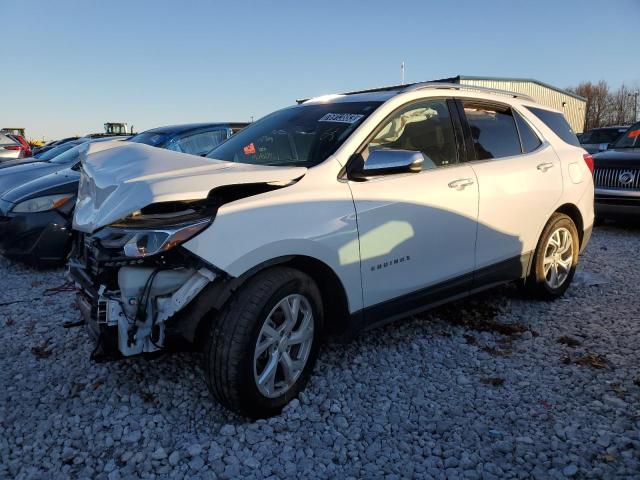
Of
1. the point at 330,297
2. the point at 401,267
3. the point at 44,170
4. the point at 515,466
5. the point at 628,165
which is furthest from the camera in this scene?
the point at 628,165

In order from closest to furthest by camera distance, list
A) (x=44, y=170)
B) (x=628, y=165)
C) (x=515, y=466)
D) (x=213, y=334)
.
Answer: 1. (x=515, y=466)
2. (x=213, y=334)
3. (x=44, y=170)
4. (x=628, y=165)

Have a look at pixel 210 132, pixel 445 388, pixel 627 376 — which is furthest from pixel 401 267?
pixel 210 132

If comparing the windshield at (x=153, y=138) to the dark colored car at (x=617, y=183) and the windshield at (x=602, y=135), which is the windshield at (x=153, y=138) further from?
the windshield at (x=602, y=135)

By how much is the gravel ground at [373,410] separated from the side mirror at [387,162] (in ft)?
4.16

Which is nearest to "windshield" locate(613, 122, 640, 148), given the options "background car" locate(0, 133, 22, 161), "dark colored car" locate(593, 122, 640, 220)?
"dark colored car" locate(593, 122, 640, 220)

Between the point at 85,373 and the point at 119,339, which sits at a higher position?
the point at 119,339

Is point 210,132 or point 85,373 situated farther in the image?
point 210,132

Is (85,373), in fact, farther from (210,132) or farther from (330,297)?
(210,132)

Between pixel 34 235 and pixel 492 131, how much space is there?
4.54 m

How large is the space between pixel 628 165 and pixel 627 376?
5.37 metres

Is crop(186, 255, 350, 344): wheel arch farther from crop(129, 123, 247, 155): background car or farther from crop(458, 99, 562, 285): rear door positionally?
crop(129, 123, 247, 155): background car

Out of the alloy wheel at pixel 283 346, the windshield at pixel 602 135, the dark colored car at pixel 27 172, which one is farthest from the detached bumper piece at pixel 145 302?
the windshield at pixel 602 135

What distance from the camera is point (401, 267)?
2.96m

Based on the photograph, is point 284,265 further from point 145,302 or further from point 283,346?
point 145,302
